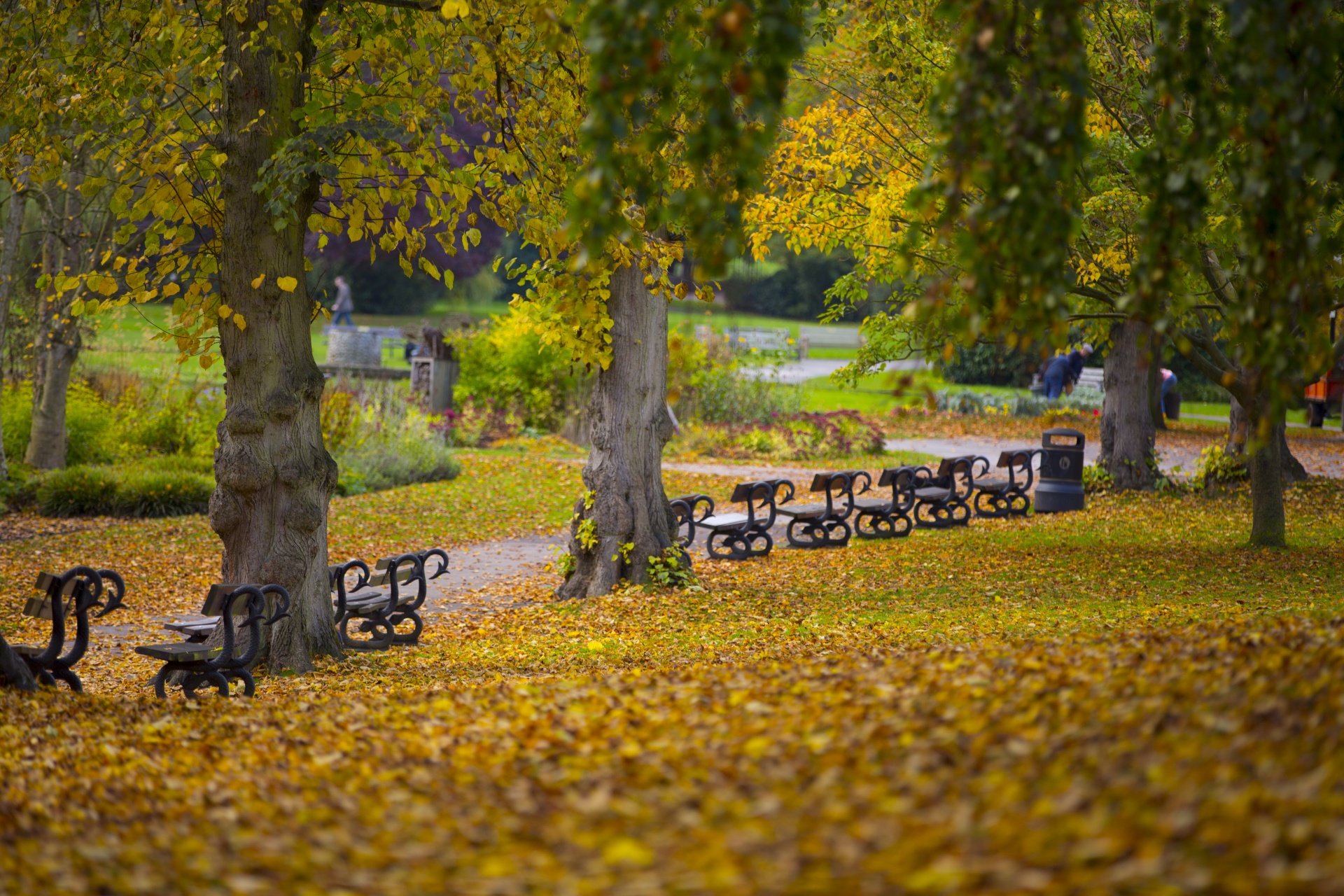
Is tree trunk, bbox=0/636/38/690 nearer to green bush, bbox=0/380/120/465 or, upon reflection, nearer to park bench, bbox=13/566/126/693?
park bench, bbox=13/566/126/693

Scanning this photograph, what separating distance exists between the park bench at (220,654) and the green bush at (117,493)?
23.7ft

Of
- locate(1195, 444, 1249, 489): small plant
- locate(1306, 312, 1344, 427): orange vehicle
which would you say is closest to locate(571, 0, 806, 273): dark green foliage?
locate(1195, 444, 1249, 489): small plant

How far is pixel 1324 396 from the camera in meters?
23.7

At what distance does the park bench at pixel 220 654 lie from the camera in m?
5.77

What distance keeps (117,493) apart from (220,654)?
24.1 ft

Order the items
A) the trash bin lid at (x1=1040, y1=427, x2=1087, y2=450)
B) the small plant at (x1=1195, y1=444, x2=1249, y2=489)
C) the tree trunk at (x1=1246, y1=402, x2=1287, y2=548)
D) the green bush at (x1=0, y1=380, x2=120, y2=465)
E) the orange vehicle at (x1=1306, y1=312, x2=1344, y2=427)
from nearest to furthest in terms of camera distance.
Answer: the tree trunk at (x1=1246, y1=402, x2=1287, y2=548) → the trash bin lid at (x1=1040, y1=427, x2=1087, y2=450) → the small plant at (x1=1195, y1=444, x2=1249, y2=489) → the green bush at (x1=0, y1=380, x2=120, y2=465) → the orange vehicle at (x1=1306, y1=312, x2=1344, y2=427)

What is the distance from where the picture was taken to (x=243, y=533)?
6535 mm

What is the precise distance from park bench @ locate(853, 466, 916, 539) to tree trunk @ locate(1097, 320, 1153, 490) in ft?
9.59

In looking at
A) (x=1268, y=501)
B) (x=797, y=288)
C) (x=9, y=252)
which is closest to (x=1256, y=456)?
(x=1268, y=501)

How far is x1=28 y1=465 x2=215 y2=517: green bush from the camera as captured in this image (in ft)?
40.8

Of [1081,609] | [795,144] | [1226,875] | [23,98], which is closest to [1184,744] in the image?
[1226,875]

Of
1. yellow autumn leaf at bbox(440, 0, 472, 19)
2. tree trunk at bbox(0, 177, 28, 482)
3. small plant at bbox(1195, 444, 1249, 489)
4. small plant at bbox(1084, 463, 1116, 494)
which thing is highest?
yellow autumn leaf at bbox(440, 0, 472, 19)

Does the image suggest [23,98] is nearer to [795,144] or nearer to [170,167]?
[170,167]

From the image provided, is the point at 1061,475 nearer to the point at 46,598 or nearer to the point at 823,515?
the point at 823,515
